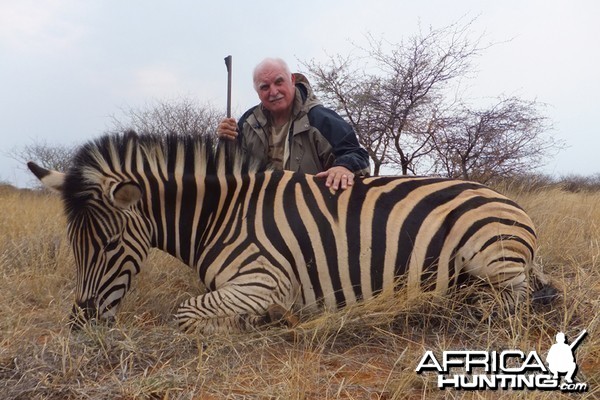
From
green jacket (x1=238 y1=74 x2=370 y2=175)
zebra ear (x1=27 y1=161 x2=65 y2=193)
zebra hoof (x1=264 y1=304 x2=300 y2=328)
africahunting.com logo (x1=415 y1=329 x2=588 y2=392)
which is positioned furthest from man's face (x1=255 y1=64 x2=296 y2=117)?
africahunting.com logo (x1=415 y1=329 x2=588 y2=392)

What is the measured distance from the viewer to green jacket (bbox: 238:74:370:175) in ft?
11.2

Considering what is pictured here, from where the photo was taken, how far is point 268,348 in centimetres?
192

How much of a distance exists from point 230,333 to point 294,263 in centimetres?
48

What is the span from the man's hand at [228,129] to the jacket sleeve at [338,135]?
0.59m

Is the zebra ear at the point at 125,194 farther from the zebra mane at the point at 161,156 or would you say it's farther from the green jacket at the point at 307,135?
the green jacket at the point at 307,135

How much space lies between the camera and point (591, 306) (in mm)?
2230

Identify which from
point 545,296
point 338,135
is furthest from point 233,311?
point 338,135

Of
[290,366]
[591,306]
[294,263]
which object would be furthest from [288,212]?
[591,306]

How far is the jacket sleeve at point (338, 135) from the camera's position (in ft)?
10.6

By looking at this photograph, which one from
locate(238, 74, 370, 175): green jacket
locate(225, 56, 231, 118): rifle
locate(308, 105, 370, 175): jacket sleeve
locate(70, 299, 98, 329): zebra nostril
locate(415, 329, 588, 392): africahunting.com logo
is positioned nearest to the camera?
locate(415, 329, 588, 392): africahunting.com logo

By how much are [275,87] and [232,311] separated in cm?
189

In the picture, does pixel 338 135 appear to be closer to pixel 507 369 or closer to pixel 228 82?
pixel 228 82

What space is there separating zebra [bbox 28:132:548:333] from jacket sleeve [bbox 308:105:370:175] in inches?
24.2

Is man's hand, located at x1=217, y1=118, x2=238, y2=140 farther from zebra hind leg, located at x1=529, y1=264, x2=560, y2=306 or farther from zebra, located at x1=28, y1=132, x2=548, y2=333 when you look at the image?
zebra hind leg, located at x1=529, y1=264, x2=560, y2=306
